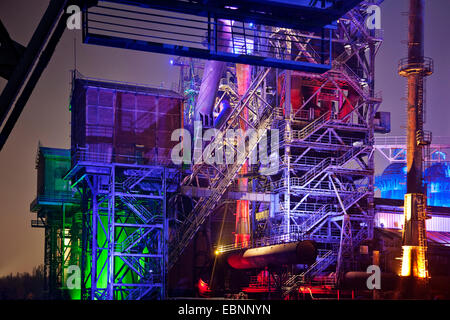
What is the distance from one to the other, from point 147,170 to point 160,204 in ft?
12.0

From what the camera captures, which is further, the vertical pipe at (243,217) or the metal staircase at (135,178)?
the vertical pipe at (243,217)

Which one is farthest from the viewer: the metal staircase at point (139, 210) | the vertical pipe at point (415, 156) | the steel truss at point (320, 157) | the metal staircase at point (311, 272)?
the steel truss at point (320, 157)

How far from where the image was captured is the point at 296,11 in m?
12.9

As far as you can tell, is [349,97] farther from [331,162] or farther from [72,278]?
[72,278]

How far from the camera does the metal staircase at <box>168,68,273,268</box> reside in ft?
141

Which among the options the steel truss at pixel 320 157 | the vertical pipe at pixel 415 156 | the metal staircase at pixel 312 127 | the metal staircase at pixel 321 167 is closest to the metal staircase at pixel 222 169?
the steel truss at pixel 320 157

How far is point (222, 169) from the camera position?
46969 mm

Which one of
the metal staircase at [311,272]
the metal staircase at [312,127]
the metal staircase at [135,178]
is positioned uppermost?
the metal staircase at [312,127]

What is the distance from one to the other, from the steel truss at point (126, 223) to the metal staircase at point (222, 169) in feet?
8.52

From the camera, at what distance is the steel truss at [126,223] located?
37.6m

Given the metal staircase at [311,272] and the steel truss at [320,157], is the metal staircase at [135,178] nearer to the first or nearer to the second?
the steel truss at [320,157]

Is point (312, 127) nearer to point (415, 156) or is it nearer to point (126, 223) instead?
point (415, 156)

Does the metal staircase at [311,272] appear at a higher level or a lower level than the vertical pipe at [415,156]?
lower
